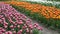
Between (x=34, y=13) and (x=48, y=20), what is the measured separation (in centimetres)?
194

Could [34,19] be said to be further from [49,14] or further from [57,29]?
[57,29]

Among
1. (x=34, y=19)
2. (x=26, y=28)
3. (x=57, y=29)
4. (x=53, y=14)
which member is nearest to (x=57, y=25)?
(x=57, y=29)

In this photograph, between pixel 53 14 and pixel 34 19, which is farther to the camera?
pixel 34 19

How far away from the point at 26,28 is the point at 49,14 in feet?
12.5

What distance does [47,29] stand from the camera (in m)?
8.27

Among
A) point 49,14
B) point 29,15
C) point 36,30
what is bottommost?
point 29,15

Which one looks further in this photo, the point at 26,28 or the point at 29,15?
the point at 29,15

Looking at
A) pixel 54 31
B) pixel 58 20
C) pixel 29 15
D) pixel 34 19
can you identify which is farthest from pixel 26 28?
pixel 29 15

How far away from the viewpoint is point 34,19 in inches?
407

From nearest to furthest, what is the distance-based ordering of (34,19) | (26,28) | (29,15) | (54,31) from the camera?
1. (26,28)
2. (54,31)
3. (34,19)
4. (29,15)

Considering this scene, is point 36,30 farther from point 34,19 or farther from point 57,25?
point 34,19

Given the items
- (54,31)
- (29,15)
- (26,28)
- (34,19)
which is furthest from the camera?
(29,15)

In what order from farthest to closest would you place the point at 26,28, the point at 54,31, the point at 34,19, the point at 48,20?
the point at 34,19 < the point at 48,20 < the point at 54,31 < the point at 26,28

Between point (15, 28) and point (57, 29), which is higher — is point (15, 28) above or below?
above
